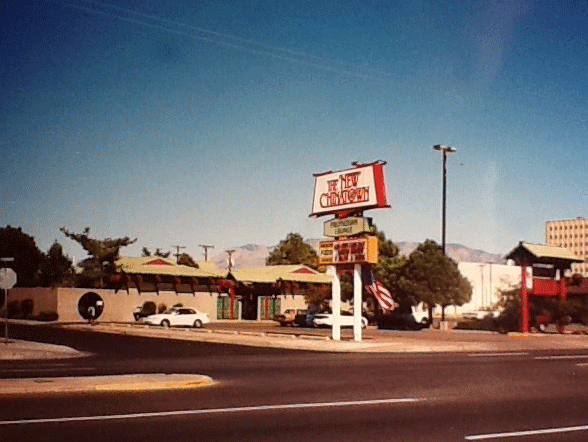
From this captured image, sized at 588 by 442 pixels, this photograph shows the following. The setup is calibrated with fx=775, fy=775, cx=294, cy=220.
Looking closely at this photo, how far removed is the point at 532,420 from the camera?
13086mm

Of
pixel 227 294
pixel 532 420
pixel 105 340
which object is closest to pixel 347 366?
pixel 532 420

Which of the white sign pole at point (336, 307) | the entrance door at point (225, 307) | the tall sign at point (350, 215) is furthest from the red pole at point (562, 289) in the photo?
the entrance door at point (225, 307)

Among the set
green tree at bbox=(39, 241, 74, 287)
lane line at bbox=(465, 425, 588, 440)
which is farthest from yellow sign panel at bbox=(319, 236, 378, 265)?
green tree at bbox=(39, 241, 74, 287)

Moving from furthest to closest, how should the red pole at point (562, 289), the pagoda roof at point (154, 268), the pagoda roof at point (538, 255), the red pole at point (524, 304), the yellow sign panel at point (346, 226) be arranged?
the pagoda roof at point (154, 268), the red pole at point (562, 289), the pagoda roof at point (538, 255), the red pole at point (524, 304), the yellow sign panel at point (346, 226)

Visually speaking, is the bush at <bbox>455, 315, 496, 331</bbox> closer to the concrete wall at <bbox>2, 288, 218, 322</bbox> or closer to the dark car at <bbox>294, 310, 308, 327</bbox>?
the dark car at <bbox>294, 310, 308, 327</bbox>

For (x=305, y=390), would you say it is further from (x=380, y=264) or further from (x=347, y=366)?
(x=380, y=264)

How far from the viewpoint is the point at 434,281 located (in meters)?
58.3

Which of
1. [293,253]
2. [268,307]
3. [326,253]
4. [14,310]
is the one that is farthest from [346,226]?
[293,253]

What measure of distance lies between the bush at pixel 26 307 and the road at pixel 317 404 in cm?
4006

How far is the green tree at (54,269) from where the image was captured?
255 ft

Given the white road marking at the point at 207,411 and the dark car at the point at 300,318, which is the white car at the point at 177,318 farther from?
the white road marking at the point at 207,411

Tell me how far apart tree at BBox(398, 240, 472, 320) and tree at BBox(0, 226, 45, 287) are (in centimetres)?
4597

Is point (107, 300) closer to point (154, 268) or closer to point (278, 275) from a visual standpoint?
point (154, 268)

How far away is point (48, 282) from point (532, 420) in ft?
237
